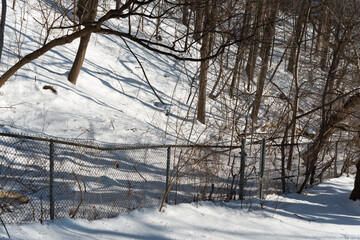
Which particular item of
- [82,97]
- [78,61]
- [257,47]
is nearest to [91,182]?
[82,97]

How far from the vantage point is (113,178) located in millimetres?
8133

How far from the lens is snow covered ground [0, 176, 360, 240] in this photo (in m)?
5.20

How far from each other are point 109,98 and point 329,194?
843 cm

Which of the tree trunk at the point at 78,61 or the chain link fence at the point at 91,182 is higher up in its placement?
the tree trunk at the point at 78,61

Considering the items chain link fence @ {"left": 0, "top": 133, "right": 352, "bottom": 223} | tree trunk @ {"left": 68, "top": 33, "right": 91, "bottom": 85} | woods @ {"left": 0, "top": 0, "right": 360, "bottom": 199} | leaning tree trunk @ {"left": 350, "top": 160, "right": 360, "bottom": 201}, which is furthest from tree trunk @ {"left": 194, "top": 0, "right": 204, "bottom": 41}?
leaning tree trunk @ {"left": 350, "top": 160, "right": 360, "bottom": 201}

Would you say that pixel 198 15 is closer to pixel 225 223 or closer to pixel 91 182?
pixel 91 182

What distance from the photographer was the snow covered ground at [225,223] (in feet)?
17.1

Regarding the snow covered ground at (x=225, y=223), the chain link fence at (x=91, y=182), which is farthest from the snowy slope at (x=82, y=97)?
the snow covered ground at (x=225, y=223)

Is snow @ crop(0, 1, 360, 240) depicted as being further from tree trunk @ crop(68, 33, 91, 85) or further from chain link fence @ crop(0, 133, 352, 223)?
chain link fence @ crop(0, 133, 352, 223)

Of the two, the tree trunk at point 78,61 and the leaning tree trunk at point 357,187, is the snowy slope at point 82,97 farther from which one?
the leaning tree trunk at point 357,187

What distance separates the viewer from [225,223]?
20.7 ft

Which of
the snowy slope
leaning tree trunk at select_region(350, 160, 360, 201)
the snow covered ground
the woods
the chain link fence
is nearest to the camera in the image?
the snow covered ground

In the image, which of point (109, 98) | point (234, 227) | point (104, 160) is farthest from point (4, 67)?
point (234, 227)

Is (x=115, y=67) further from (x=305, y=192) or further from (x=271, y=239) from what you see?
(x=271, y=239)
